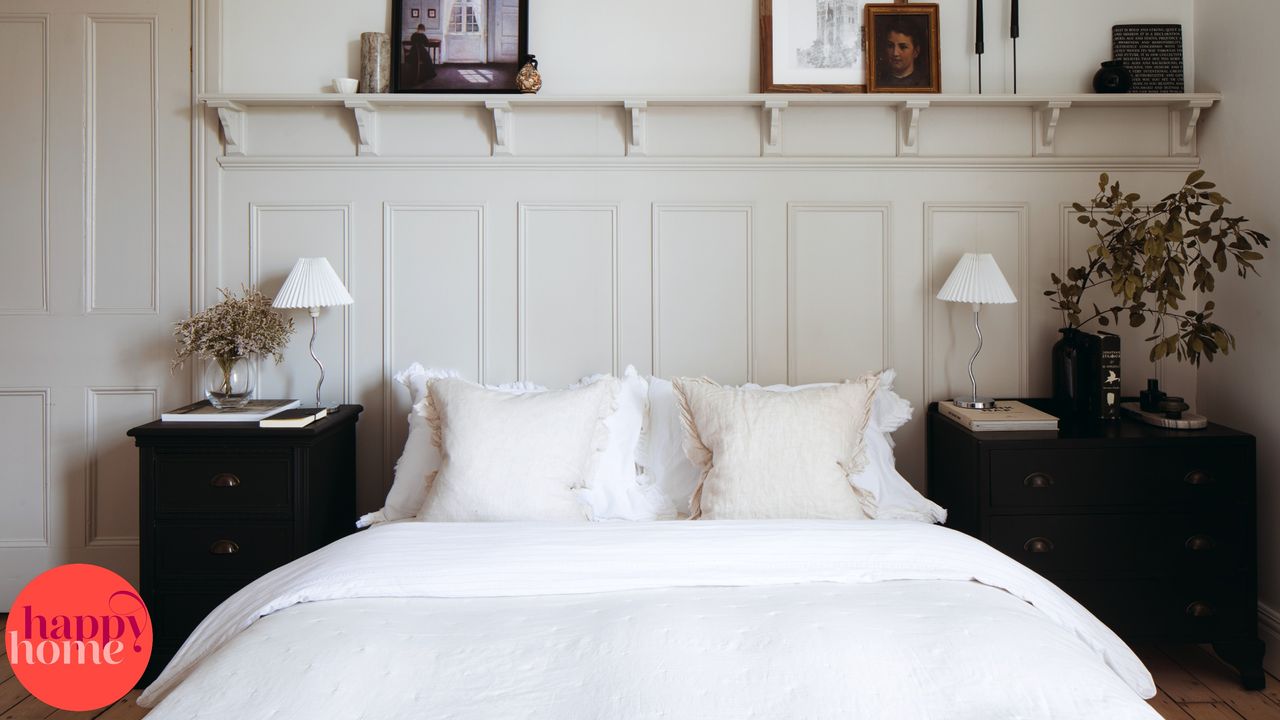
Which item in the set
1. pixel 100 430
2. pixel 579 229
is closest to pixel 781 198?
pixel 579 229

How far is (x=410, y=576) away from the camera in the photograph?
5.34 feet

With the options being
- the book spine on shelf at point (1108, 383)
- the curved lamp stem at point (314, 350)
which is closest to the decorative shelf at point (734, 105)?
the curved lamp stem at point (314, 350)

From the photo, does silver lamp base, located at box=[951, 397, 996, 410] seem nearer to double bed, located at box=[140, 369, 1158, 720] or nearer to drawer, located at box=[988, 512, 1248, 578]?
double bed, located at box=[140, 369, 1158, 720]

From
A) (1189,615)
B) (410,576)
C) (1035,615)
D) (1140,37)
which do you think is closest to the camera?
(1035,615)

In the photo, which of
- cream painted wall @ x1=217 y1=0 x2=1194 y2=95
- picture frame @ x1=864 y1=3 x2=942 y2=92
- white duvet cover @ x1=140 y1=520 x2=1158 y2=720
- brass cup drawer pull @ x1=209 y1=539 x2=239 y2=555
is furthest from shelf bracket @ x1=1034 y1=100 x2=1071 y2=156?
brass cup drawer pull @ x1=209 y1=539 x2=239 y2=555

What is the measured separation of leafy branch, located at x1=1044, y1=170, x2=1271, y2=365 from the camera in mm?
2441

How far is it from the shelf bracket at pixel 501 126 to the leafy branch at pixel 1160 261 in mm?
1941

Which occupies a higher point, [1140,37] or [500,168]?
[1140,37]

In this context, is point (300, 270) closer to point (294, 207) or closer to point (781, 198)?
point (294, 207)

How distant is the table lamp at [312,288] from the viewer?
8.46ft

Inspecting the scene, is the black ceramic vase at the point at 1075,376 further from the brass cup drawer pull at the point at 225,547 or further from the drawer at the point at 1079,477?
the brass cup drawer pull at the point at 225,547

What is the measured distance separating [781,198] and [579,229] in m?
0.73

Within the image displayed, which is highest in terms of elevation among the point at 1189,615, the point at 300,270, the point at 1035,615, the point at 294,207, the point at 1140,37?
the point at 1140,37

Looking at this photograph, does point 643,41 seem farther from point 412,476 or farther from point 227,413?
point 227,413
